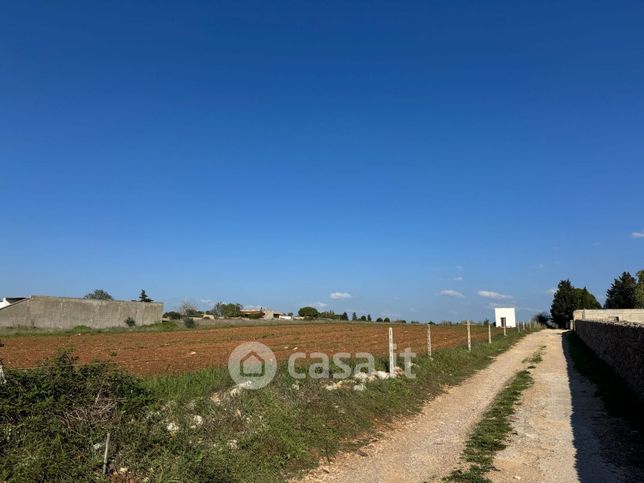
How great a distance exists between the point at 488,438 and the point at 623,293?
9442 centimetres

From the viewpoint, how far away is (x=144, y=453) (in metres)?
6.07

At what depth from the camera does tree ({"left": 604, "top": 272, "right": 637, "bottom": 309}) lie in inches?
3268

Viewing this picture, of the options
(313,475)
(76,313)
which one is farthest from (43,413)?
(76,313)

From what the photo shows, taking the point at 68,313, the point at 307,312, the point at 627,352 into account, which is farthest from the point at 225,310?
the point at 627,352

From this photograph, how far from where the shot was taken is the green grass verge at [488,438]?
6.63 m

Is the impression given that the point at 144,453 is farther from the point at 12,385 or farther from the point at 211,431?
the point at 12,385

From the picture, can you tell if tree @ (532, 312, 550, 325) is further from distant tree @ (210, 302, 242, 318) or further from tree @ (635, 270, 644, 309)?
distant tree @ (210, 302, 242, 318)

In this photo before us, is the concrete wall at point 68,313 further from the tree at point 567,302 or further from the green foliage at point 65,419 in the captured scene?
the tree at point 567,302

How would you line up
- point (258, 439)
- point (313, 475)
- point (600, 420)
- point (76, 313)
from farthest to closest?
1. point (76, 313)
2. point (600, 420)
3. point (258, 439)
4. point (313, 475)

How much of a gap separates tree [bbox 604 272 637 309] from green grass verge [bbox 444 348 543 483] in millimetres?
85051

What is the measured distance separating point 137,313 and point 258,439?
57332 millimetres

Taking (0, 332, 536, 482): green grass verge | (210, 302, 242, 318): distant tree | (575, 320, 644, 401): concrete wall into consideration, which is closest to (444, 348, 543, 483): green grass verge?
(0, 332, 536, 482): green grass verge

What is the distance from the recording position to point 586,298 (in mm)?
85625

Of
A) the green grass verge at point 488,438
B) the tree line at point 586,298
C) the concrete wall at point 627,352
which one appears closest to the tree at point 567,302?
the tree line at point 586,298
